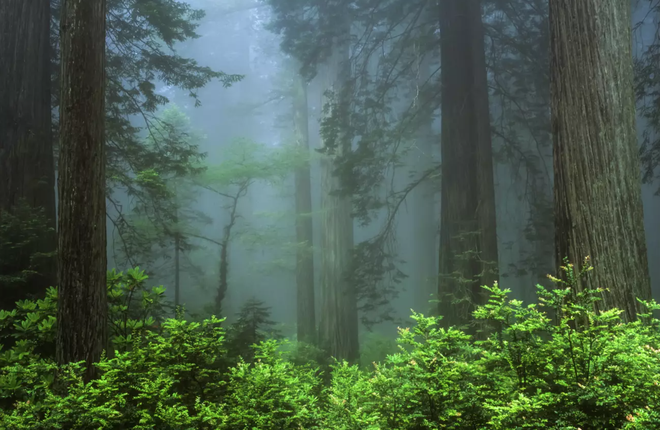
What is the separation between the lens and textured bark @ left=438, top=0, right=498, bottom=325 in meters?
7.18

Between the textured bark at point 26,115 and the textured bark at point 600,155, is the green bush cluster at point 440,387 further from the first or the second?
the textured bark at point 26,115

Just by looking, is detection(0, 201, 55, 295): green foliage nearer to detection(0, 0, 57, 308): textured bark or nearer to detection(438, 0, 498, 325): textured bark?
detection(0, 0, 57, 308): textured bark

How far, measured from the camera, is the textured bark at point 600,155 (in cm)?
369

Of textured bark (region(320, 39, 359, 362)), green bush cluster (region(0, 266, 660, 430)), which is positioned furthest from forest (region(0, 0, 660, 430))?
textured bark (region(320, 39, 359, 362))

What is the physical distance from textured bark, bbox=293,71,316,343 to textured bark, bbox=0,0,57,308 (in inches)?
355

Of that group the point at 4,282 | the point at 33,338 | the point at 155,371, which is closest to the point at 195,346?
the point at 155,371

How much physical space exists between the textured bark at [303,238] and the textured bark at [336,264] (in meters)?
1.30

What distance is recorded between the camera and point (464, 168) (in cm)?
755

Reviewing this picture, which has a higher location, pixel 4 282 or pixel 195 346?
pixel 4 282

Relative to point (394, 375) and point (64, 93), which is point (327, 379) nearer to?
point (394, 375)

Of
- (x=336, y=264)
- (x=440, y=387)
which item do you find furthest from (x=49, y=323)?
(x=336, y=264)

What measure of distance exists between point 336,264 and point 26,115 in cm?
888

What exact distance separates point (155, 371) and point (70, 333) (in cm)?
138

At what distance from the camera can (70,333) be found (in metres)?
3.72
